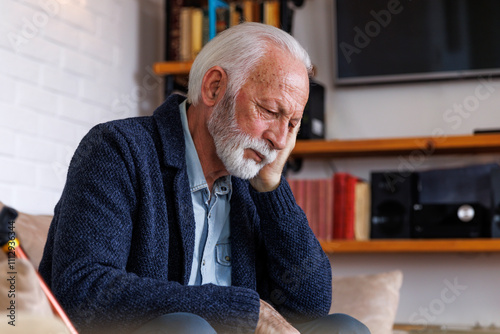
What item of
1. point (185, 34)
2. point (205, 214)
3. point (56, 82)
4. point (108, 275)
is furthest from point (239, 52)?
point (185, 34)

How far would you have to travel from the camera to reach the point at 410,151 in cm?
268

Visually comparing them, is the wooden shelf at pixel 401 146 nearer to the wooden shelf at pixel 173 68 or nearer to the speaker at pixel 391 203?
the speaker at pixel 391 203

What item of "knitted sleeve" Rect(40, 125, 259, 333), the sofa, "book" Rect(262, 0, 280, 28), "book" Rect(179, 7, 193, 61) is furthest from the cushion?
"book" Rect(262, 0, 280, 28)

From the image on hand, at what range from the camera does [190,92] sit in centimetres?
154

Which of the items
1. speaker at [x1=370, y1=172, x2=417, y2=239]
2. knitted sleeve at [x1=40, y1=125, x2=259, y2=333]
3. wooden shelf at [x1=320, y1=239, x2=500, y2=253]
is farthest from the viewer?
speaker at [x1=370, y1=172, x2=417, y2=239]

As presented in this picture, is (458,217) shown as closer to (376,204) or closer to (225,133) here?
(376,204)

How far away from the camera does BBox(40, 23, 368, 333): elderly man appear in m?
1.17

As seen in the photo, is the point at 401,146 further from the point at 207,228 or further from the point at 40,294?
the point at 40,294

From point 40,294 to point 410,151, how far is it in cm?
202

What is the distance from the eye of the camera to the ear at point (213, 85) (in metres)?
1.46

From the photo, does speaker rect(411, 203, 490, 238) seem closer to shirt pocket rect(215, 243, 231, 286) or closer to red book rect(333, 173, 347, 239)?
red book rect(333, 173, 347, 239)

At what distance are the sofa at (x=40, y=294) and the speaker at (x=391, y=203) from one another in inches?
14.5

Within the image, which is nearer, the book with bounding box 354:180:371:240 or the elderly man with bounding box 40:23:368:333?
the elderly man with bounding box 40:23:368:333

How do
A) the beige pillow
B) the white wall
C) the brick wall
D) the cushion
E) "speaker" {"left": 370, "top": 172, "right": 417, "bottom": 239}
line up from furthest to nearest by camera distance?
the white wall → "speaker" {"left": 370, "top": 172, "right": 417, "bottom": 239} → the brick wall → the beige pillow → the cushion
